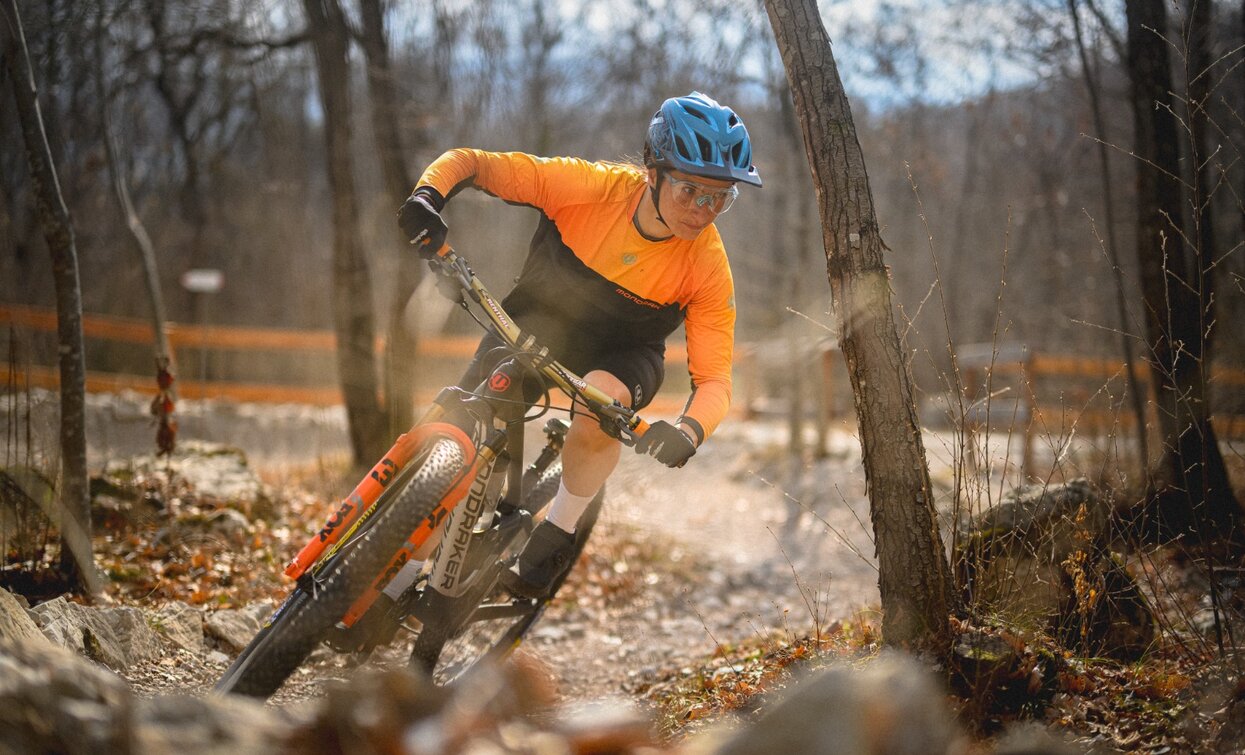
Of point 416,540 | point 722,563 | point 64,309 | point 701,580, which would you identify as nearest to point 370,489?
point 416,540

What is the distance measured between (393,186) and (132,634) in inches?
211

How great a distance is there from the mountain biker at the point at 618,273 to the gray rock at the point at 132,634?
5.26ft

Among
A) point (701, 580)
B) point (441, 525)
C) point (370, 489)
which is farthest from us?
point (701, 580)

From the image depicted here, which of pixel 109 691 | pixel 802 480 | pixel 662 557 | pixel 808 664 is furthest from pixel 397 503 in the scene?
pixel 802 480

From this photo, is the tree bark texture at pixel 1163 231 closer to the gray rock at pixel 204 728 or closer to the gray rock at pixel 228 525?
the gray rock at pixel 204 728

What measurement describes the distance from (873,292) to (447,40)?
7295 mm

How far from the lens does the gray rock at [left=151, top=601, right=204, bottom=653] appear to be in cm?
441

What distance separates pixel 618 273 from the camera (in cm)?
413

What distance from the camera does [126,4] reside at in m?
8.01

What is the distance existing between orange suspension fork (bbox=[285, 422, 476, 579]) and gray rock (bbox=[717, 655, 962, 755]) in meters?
1.85

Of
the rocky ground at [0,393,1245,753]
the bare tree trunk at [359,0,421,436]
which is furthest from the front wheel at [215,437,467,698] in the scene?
the bare tree trunk at [359,0,421,436]

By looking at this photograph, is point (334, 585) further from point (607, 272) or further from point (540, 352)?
point (607, 272)

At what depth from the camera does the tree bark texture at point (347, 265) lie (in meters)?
8.55

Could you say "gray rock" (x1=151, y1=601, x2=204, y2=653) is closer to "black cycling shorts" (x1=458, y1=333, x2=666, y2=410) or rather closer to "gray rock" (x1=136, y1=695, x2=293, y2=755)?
"black cycling shorts" (x1=458, y1=333, x2=666, y2=410)
